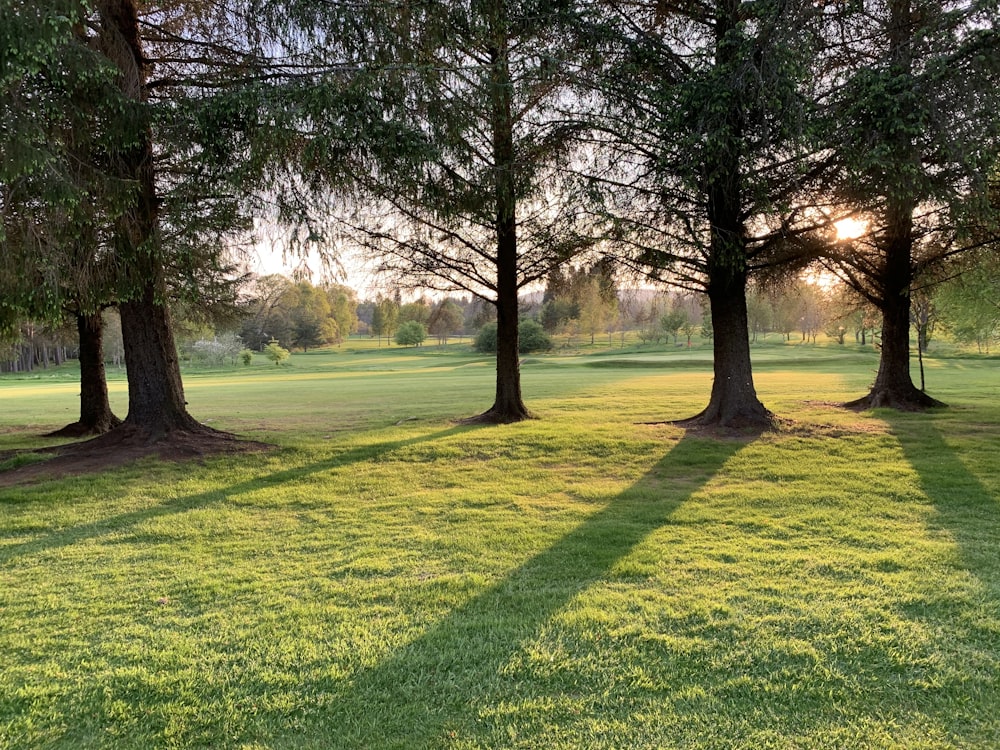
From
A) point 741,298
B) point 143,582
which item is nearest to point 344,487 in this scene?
point 143,582

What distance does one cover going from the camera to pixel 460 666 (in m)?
2.96

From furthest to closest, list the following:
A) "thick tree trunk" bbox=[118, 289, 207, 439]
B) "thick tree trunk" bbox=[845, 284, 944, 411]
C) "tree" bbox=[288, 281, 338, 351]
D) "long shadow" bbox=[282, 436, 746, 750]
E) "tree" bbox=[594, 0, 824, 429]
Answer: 1. "tree" bbox=[288, 281, 338, 351]
2. "thick tree trunk" bbox=[845, 284, 944, 411]
3. "thick tree trunk" bbox=[118, 289, 207, 439]
4. "tree" bbox=[594, 0, 824, 429]
5. "long shadow" bbox=[282, 436, 746, 750]

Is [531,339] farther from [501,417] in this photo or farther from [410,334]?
[501,417]

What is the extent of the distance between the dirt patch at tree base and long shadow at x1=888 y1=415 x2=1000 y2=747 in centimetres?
862

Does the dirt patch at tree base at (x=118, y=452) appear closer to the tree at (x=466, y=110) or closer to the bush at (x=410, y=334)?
the tree at (x=466, y=110)

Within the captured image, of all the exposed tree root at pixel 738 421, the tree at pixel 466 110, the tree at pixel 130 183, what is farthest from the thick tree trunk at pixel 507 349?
the tree at pixel 130 183

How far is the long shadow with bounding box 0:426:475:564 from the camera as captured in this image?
5.08 metres

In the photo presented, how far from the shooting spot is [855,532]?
194 inches

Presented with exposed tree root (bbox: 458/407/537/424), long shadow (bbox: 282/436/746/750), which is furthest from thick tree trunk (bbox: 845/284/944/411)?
long shadow (bbox: 282/436/746/750)

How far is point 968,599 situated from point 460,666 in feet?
10.4

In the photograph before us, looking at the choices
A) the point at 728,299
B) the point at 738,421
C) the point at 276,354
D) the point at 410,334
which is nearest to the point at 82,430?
the point at 738,421

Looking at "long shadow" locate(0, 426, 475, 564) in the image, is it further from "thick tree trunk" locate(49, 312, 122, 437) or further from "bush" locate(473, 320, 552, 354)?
"bush" locate(473, 320, 552, 354)

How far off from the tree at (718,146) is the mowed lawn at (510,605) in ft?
11.1

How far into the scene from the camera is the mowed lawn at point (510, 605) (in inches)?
100
